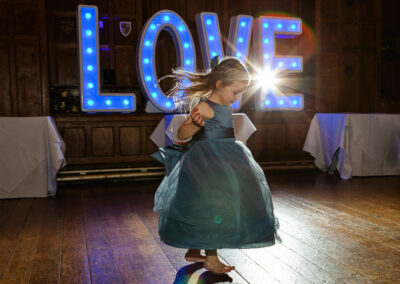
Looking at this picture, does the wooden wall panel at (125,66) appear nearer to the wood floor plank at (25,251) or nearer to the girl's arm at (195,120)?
the wood floor plank at (25,251)

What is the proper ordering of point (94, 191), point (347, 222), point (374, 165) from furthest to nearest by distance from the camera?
point (374, 165)
point (94, 191)
point (347, 222)

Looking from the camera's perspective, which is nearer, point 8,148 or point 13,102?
point 8,148

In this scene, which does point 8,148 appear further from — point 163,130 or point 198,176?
point 198,176

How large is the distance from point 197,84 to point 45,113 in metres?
3.52

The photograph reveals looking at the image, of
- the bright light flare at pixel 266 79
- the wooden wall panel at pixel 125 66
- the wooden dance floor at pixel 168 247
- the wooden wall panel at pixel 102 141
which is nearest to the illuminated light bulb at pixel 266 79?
the bright light flare at pixel 266 79

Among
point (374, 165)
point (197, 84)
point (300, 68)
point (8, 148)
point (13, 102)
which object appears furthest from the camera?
point (300, 68)

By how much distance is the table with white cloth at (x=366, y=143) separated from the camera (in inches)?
169

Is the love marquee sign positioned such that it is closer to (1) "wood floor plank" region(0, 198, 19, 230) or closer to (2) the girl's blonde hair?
(1) "wood floor plank" region(0, 198, 19, 230)

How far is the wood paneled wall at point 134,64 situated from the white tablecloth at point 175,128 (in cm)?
36

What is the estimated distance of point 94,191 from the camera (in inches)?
155

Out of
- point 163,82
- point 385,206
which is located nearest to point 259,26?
point 163,82

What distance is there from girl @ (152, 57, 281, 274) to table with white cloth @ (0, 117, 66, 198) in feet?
6.93

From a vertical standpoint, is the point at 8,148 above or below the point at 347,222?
above

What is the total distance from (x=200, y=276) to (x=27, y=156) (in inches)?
96.9
